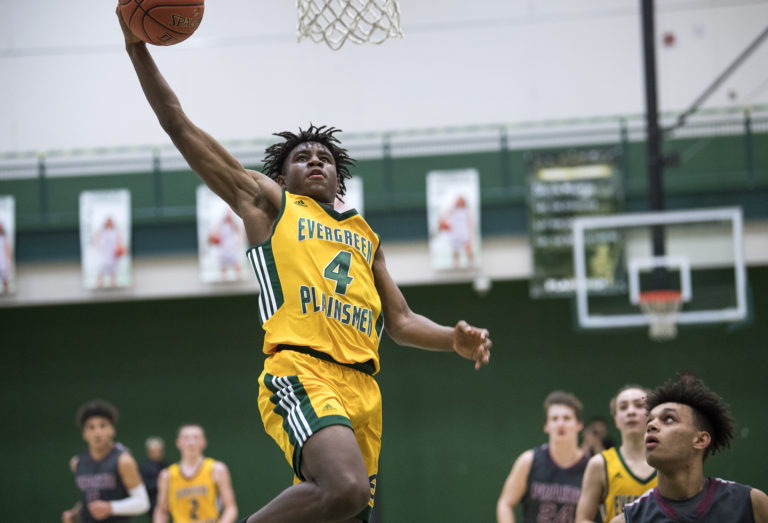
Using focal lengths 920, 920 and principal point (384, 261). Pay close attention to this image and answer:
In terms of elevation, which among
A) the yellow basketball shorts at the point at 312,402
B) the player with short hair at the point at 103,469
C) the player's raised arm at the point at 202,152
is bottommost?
the player with short hair at the point at 103,469

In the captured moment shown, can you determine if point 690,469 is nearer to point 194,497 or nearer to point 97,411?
point 97,411

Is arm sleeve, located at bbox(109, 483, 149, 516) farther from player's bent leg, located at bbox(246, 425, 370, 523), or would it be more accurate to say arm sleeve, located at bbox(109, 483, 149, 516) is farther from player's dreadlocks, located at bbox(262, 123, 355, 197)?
player's bent leg, located at bbox(246, 425, 370, 523)

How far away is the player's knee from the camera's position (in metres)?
3.11

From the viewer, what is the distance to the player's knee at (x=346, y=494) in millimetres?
3109

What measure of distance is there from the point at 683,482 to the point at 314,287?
6.19ft

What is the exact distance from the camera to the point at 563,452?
6.65 m

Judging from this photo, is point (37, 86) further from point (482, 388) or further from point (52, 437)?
point (482, 388)

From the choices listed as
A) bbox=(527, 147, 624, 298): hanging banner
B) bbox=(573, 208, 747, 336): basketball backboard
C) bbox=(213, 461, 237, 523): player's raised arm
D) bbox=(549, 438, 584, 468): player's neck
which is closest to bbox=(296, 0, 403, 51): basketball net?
bbox=(549, 438, 584, 468): player's neck

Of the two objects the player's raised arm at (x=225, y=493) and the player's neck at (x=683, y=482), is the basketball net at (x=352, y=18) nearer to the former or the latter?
the player's neck at (x=683, y=482)

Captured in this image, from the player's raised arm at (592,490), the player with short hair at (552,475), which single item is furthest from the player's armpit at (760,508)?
the player with short hair at (552,475)

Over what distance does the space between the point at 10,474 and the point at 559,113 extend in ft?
32.3

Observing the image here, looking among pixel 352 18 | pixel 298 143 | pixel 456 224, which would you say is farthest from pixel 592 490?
pixel 456 224

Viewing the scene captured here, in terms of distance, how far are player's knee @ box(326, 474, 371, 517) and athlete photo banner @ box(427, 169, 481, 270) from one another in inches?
339

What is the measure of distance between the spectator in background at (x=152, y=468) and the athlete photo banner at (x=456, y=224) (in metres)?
4.31
